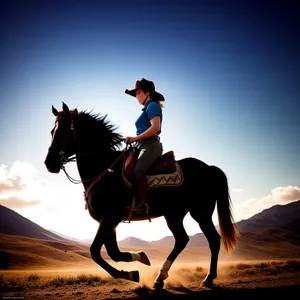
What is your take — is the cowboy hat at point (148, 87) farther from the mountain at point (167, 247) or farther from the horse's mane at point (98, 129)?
the mountain at point (167, 247)

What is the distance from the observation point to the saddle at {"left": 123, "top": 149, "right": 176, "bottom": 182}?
495 cm

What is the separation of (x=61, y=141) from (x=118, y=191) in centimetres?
159

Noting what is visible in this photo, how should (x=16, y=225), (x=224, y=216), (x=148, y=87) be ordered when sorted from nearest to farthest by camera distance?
(x=148, y=87) < (x=224, y=216) < (x=16, y=225)

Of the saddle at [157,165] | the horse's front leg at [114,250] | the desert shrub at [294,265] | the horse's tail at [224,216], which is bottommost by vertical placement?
the desert shrub at [294,265]

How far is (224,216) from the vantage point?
20.4 ft

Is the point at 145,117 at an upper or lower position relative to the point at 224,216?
upper

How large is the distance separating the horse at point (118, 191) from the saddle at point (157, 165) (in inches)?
4.0

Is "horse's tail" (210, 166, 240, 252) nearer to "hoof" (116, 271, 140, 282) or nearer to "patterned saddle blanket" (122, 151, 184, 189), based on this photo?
"patterned saddle blanket" (122, 151, 184, 189)

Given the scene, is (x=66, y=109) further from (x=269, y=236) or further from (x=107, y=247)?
(x=269, y=236)

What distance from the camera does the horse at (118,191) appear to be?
15.1 ft

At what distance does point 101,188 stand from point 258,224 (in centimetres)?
10687

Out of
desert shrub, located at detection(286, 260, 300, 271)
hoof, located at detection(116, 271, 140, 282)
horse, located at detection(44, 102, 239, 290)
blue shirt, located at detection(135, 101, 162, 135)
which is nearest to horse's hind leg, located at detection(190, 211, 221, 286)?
horse, located at detection(44, 102, 239, 290)

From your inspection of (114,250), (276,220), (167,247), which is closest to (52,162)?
(114,250)

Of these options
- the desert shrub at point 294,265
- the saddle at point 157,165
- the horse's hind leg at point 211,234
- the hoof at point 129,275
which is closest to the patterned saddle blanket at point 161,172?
the saddle at point 157,165
